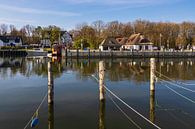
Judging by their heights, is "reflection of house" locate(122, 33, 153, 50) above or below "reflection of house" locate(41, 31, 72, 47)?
below

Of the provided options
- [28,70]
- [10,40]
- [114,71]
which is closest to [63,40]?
[10,40]

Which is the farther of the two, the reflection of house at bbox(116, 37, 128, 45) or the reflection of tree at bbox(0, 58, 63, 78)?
the reflection of house at bbox(116, 37, 128, 45)

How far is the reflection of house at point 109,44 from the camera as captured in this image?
102m

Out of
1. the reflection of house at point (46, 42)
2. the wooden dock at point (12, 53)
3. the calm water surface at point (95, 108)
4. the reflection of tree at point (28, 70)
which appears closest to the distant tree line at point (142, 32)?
the reflection of house at point (46, 42)

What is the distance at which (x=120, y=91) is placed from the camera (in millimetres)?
26250

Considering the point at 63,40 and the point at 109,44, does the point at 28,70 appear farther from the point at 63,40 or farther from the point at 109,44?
the point at 63,40

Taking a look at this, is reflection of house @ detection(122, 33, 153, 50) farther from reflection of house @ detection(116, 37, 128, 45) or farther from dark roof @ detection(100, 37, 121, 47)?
dark roof @ detection(100, 37, 121, 47)

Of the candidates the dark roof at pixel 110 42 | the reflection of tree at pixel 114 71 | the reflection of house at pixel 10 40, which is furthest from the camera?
the reflection of house at pixel 10 40

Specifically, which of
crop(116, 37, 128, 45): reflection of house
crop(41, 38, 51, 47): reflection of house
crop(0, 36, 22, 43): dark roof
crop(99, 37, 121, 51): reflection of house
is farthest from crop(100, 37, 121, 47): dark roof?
crop(0, 36, 22, 43): dark roof

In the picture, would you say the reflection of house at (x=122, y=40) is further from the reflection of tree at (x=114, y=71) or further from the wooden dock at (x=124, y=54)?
the reflection of tree at (x=114, y=71)

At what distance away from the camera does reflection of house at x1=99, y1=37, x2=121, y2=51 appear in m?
102

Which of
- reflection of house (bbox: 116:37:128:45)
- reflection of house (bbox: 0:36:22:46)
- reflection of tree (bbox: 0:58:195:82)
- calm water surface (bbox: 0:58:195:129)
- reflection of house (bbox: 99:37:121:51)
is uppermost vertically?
reflection of house (bbox: 0:36:22:46)

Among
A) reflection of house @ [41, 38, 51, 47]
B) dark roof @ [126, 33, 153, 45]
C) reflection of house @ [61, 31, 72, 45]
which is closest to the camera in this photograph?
dark roof @ [126, 33, 153, 45]

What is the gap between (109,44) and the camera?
4072 inches
